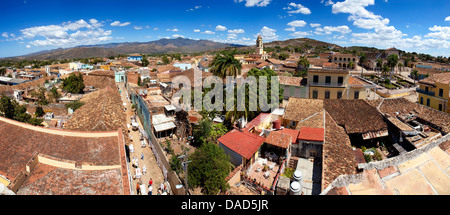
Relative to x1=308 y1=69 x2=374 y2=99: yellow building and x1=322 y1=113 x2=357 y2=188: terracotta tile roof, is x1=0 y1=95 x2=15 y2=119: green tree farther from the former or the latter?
x1=308 y1=69 x2=374 y2=99: yellow building

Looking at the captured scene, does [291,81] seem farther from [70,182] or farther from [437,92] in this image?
[70,182]

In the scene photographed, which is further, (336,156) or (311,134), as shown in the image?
(311,134)

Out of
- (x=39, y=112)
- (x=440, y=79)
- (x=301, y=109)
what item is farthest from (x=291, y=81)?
(x=39, y=112)

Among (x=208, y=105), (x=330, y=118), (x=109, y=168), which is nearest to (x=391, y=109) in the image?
(x=330, y=118)

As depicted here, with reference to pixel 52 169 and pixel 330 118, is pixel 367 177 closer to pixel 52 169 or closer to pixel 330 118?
pixel 52 169

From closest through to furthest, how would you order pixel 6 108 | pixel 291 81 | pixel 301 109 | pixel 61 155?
pixel 61 155
pixel 301 109
pixel 6 108
pixel 291 81

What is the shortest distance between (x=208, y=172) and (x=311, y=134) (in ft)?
27.2

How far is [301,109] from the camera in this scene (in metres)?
21.3

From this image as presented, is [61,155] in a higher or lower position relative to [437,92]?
lower

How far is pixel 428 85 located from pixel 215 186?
2825 centimetres

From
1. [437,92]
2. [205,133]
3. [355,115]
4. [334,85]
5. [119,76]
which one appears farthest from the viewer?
[119,76]

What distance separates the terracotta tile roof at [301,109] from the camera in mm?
20234

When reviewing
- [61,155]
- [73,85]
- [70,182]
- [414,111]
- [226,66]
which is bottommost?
[70,182]

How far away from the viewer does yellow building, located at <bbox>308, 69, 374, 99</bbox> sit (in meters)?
26.8
